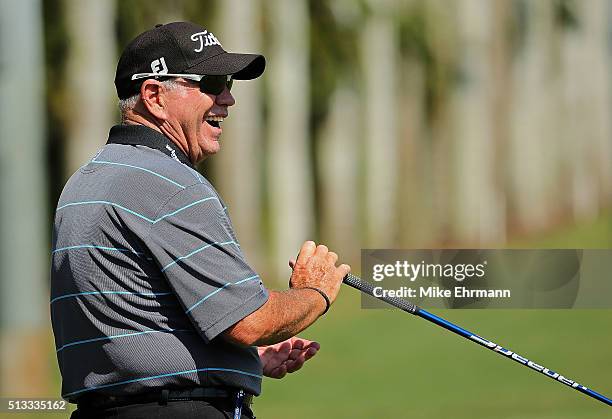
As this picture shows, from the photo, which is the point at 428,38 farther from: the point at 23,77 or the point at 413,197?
the point at 23,77

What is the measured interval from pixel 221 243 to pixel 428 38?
794 centimetres

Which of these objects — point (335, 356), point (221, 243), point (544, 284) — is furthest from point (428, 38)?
point (221, 243)

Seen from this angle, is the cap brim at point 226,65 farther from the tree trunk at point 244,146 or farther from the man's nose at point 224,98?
the tree trunk at point 244,146

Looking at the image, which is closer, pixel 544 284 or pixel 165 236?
pixel 165 236

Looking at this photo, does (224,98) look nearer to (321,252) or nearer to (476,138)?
(321,252)

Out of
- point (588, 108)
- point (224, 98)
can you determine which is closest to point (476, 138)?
point (588, 108)

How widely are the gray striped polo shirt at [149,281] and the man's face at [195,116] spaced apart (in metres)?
0.20

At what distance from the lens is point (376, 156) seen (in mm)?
11352

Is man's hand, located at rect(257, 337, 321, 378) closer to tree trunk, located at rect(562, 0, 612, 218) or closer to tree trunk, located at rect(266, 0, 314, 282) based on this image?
tree trunk, located at rect(562, 0, 612, 218)

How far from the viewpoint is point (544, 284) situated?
7945 millimetres

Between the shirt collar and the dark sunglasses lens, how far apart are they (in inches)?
7.2

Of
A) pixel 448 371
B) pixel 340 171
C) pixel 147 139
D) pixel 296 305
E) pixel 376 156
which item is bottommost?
pixel 448 371
